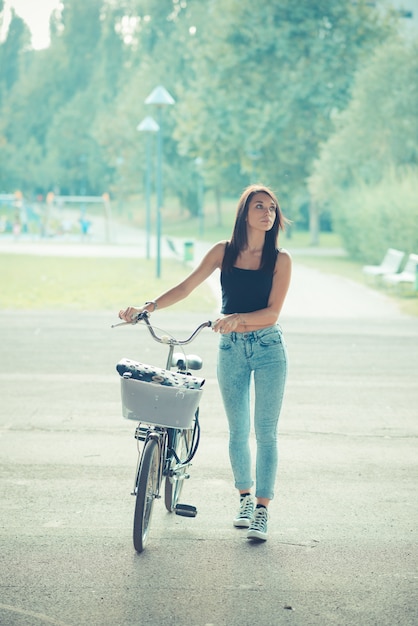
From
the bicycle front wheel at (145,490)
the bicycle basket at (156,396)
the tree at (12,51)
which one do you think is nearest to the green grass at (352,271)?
the bicycle front wheel at (145,490)

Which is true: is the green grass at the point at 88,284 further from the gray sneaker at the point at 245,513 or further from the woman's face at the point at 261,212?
the woman's face at the point at 261,212

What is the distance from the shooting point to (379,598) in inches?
187

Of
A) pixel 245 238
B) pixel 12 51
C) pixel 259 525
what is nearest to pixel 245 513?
pixel 259 525

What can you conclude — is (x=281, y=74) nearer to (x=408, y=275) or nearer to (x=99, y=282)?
(x=99, y=282)

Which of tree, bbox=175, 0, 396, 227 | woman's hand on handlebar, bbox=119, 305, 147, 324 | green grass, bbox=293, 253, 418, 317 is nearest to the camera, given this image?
woman's hand on handlebar, bbox=119, 305, 147, 324

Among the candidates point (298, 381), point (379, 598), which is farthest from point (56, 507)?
point (298, 381)

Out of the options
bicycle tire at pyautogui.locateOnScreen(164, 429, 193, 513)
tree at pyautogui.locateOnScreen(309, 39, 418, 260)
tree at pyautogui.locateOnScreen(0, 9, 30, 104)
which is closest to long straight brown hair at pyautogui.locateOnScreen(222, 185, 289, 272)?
bicycle tire at pyautogui.locateOnScreen(164, 429, 193, 513)

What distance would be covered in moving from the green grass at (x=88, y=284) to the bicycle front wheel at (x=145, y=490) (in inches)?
478

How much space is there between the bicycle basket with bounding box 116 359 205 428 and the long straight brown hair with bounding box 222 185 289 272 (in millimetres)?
820

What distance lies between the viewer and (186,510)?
5781 millimetres

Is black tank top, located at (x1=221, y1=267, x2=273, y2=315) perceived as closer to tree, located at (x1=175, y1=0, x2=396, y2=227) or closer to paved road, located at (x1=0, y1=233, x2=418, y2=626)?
paved road, located at (x1=0, y1=233, x2=418, y2=626)

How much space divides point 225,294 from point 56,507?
1.69 meters

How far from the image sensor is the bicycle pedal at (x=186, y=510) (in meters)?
5.77

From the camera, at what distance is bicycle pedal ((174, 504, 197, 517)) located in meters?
5.77
